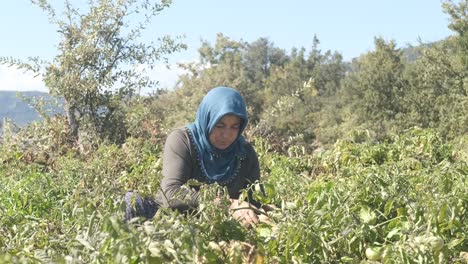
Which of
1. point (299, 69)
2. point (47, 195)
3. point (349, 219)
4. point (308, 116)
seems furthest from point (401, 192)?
point (299, 69)

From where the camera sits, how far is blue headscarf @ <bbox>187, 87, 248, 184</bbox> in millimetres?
3066

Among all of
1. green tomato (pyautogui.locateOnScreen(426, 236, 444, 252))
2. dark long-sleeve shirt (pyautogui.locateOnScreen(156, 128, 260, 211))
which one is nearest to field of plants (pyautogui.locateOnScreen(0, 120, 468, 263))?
green tomato (pyautogui.locateOnScreen(426, 236, 444, 252))

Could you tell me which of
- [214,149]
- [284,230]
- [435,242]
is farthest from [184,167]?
[435,242]

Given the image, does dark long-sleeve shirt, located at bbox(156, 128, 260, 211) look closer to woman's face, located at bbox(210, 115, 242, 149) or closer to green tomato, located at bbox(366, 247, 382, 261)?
woman's face, located at bbox(210, 115, 242, 149)

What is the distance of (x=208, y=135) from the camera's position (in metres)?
3.22

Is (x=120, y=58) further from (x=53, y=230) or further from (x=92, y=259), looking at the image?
(x=92, y=259)

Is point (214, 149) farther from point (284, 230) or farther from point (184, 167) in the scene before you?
point (284, 230)

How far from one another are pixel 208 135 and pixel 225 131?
116 millimetres

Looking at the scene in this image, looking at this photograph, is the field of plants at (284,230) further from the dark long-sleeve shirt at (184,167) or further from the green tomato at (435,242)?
the dark long-sleeve shirt at (184,167)

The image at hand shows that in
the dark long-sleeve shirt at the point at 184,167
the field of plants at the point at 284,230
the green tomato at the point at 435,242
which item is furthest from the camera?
the dark long-sleeve shirt at the point at 184,167

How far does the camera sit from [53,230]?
1946 millimetres

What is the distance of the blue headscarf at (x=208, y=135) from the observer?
307 cm

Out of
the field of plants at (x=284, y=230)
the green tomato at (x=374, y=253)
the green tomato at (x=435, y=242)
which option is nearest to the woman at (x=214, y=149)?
the field of plants at (x=284, y=230)

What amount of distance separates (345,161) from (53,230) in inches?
126
